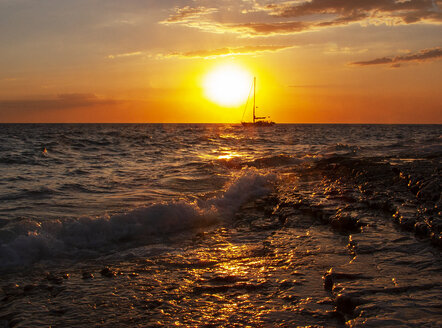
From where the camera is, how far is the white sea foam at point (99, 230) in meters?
5.62

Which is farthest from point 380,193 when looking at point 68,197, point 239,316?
point 68,197

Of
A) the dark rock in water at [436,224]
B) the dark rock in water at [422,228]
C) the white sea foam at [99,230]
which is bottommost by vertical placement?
the white sea foam at [99,230]

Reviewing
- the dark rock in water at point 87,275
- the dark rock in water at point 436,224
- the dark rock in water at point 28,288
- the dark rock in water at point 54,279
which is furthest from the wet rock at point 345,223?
the dark rock in water at point 28,288

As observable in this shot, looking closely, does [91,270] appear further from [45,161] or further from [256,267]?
[45,161]

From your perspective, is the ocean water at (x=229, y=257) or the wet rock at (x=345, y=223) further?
the wet rock at (x=345, y=223)

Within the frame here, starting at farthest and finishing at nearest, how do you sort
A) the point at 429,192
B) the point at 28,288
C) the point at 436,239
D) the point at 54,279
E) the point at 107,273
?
the point at 429,192, the point at 436,239, the point at 107,273, the point at 54,279, the point at 28,288

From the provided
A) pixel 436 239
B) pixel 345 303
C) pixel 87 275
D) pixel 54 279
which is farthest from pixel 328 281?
pixel 54 279

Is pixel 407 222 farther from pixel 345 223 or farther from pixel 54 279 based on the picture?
pixel 54 279

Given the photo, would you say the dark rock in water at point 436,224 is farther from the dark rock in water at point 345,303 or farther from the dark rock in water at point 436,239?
the dark rock in water at point 345,303

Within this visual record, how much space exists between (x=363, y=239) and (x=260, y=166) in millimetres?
11961

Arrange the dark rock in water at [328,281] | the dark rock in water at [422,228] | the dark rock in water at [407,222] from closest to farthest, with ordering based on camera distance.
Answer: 1. the dark rock in water at [328,281]
2. the dark rock in water at [422,228]
3. the dark rock in water at [407,222]

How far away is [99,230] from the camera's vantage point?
265 inches

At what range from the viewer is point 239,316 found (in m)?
3.51

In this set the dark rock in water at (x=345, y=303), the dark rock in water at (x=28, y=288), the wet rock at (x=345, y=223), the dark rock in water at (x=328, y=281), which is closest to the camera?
the dark rock in water at (x=345, y=303)
